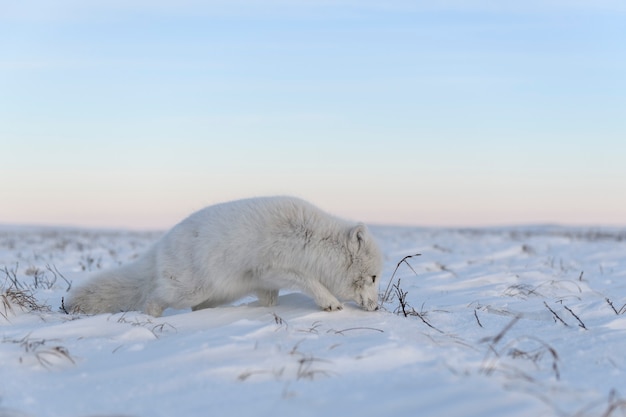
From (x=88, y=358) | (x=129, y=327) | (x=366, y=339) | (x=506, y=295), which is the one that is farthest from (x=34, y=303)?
(x=506, y=295)

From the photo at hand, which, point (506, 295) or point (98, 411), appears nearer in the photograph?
point (98, 411)

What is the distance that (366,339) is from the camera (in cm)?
367

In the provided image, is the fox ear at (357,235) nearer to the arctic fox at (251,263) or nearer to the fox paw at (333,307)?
the arctic fox at (251,263)

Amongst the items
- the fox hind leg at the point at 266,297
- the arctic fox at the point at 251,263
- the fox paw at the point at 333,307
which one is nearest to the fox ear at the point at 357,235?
the arctic fox at the point at 251,263

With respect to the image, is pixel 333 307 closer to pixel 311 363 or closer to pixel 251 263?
pixel 251 263

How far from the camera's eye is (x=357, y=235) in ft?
17.2

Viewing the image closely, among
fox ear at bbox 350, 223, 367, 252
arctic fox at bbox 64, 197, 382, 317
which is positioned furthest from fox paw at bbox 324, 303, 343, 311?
fox ear at bbox 350, 223, 367, 252

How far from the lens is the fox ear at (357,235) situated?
5.20 m

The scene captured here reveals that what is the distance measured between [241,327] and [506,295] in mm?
3072

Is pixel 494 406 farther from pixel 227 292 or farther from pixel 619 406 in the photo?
pixel 227 292

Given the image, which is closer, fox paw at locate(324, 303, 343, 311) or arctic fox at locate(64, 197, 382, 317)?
fox paw at locate(324, 303, 343, 311)

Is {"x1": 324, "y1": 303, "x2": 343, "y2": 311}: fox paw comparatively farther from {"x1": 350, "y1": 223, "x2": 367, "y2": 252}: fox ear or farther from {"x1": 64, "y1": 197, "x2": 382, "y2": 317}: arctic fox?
{"x1": 350, "y1": 223, "x2": 367, "y2": 252}: fox ear

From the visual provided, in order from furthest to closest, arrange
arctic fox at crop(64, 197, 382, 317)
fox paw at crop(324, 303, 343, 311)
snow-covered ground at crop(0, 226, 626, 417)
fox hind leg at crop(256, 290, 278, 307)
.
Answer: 1. fox hind leg at crop(256, 290, 278, 307)
2. arctic fox at crop(64, 197, 382, 317)
3. fox paw at crop(324, 303, 343, 311)
4. snow-covered ground at crop(0, 226, 626, 417)

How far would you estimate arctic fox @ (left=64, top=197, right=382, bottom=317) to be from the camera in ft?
16.4
